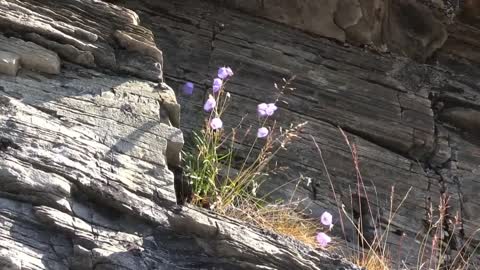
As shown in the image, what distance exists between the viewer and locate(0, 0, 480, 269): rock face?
196 inches

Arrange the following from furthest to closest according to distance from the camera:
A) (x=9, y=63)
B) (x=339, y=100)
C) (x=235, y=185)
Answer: (x=339, y=100) → (x=235, y=185) → (x=9, y=63)

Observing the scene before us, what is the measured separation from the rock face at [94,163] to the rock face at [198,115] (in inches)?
0.4

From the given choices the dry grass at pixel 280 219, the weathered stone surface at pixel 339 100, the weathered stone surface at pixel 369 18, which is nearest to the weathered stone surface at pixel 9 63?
the dry grass at pixel 280 219

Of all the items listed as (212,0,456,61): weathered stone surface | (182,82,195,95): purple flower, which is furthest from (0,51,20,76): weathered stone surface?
(212,0,456,61): weathered stone surface

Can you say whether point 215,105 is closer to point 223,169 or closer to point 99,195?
point 223,169

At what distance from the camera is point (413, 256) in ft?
23.2

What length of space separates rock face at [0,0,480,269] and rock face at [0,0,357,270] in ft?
0.03

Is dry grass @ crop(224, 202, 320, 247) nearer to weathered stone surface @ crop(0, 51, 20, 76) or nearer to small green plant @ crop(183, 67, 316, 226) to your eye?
small green plant @ crop(183, 67, 316, 226)

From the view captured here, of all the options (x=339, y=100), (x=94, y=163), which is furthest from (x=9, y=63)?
(x=339, y=100)

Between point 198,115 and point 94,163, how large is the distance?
2.14 metres

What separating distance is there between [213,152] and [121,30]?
1.13 meters

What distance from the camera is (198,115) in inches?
285

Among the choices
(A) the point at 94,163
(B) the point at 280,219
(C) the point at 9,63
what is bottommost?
(B) the point at 280,219

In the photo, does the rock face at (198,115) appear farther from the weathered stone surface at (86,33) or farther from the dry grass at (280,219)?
the dry grass at (280,219)
